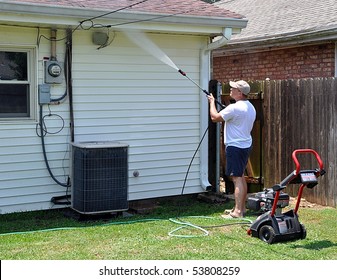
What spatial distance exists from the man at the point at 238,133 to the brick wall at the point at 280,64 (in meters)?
3.77

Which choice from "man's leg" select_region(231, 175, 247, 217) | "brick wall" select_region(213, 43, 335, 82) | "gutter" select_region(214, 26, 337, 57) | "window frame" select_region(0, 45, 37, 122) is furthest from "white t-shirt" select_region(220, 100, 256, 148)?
"brick wall" select_region(213, 43, 335, 82)

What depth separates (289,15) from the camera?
1316cm

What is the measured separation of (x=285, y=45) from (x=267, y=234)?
6.15 metres

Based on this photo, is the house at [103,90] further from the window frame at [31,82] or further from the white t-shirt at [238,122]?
the white t-shirt at [238,122]

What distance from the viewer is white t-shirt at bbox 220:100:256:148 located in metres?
8.09

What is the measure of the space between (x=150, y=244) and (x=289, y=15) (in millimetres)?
8215

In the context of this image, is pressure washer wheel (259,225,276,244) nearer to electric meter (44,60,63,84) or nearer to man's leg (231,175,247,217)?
man's leg (231,175,247,217)

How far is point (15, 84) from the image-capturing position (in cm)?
852

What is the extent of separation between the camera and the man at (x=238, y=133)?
811cm

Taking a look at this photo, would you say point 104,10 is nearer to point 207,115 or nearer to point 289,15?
point 207,115

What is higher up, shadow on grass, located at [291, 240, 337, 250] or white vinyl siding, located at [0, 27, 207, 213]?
white vinyl siding, located at [0, 27, 207, 213]

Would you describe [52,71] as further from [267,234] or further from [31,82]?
[267,234]

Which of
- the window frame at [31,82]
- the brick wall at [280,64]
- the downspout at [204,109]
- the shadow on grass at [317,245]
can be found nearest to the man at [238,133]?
the shadow on grass at [317,245]
